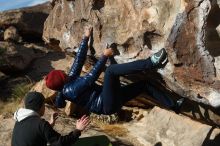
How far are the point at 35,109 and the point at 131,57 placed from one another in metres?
2.22

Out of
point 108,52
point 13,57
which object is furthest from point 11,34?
point 108,52

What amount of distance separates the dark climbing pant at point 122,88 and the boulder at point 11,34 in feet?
46.6

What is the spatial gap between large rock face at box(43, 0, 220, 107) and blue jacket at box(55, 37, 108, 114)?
1.97 ft

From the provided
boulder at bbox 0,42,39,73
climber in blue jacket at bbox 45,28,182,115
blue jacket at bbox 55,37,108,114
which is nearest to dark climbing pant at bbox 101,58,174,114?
climber in blue jacket at bbox 45,28,182,115

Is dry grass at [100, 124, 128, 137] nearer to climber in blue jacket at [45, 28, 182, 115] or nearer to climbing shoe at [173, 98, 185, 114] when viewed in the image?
climber in blue jacket at [45, 28, 182, 115]

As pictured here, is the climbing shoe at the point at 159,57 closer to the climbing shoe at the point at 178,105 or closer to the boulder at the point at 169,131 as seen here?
the climbing shoe at the point at 178,105

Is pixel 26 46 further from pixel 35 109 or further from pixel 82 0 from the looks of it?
pixel 35 109

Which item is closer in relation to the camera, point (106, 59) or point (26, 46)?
point (106, 59)

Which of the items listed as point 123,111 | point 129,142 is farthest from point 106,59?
point 123,111

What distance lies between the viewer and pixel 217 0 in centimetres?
676

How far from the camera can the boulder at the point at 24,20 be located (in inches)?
873

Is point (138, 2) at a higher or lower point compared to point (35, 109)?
higher

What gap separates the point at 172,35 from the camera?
23.8 ft

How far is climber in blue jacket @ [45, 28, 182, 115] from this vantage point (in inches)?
295
